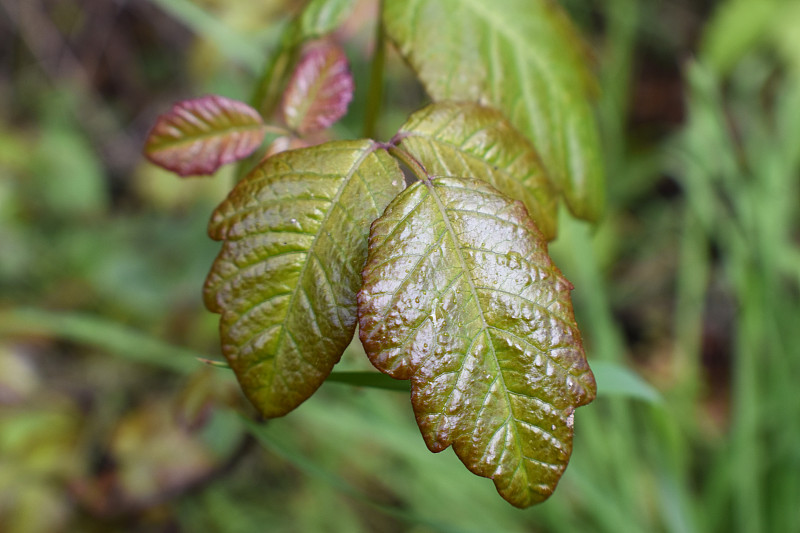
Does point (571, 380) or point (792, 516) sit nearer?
point (571, 380)

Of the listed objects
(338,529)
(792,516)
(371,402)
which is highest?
(371,402)

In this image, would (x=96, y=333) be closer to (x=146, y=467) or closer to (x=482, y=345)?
(x=146, y=467)

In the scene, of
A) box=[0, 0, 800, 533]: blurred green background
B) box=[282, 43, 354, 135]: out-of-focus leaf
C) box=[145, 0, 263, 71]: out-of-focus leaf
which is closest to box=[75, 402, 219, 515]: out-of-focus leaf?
box=[0, 0, 800, 533]: blurred green background

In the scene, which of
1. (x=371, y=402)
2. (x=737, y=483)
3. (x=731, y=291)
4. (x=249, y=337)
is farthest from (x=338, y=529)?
(x=731, y=291)

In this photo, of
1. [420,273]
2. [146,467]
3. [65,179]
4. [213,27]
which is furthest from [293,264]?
[65,179]

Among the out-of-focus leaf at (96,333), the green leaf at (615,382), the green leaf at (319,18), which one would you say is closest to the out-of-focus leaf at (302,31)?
the green leaf at (319,18)

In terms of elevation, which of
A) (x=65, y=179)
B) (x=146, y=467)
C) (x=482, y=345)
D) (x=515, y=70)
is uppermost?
(x=515, y=70)

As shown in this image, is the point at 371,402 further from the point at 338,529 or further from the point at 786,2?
the point at 786,2
